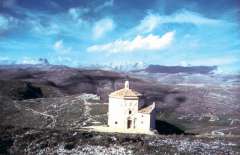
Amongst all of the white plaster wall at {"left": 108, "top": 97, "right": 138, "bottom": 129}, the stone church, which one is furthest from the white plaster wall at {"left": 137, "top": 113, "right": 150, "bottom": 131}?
the white plaster wall at {"left": 108, "top": 97, "right": 138, "bottom": 129}

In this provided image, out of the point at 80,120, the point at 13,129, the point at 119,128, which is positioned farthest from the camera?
the point at 80,120

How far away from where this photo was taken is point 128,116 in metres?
64.1

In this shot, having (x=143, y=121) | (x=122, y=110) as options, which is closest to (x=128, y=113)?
(x=122, y=110)

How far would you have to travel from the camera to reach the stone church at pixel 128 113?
206 feet

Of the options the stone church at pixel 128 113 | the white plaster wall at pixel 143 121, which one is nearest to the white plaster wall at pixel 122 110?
the stone church at pixel 128 113

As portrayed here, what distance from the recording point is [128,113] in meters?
64.2

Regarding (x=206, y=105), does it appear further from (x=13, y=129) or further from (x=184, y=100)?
(x=13, y=129)

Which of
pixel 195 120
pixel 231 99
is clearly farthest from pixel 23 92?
pixel 231 99

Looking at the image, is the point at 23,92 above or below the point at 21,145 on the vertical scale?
above

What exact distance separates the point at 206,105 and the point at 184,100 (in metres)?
7.76

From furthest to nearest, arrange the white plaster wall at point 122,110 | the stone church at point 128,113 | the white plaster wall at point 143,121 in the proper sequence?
the white plaster wall at point 122,110 < the stone church at point 128,113 < the white plaster wall at point 143,121

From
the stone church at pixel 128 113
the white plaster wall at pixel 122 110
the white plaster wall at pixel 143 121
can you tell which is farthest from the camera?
the white plaster wall at pixel 122 110

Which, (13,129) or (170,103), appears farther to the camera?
(170,103)

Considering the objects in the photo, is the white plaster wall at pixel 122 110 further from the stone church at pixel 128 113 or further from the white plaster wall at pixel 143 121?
the white plaster wall at pixel 143 121
